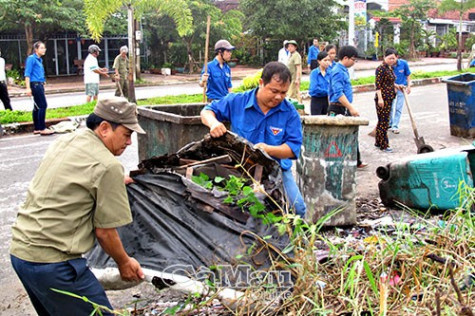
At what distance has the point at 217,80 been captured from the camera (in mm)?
8484

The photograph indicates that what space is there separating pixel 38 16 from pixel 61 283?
851 inches

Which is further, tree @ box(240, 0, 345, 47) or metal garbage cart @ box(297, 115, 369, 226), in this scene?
tree @ box(240, 0, 345, 47)

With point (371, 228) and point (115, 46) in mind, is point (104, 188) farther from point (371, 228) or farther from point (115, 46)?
point (115, 46)

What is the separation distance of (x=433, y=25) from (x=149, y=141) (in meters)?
43.0

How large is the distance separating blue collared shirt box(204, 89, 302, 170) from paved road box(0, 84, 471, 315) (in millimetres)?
2084

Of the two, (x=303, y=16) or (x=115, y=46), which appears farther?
(x=303, y=16)

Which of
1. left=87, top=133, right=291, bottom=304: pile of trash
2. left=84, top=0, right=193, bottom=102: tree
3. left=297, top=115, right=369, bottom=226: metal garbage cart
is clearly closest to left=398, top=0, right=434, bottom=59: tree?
left=84, top=0, right=193, bottom=102: tree

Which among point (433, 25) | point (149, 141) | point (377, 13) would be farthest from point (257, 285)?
point (433, 25)

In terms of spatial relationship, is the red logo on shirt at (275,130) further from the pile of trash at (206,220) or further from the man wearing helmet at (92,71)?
the man wearing helmet at (92,71)

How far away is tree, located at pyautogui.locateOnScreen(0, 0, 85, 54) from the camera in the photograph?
72.1 feet

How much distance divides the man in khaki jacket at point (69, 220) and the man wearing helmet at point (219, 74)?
18.7ft

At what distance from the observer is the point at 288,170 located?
14.4ft

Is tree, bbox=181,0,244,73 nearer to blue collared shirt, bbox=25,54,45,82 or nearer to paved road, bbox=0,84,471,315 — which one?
paved road, bbox=0,84,471,315

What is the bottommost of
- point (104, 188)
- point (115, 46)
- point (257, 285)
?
point (257, 285)
